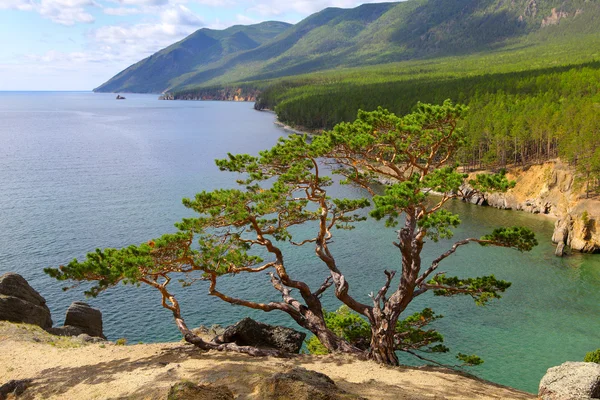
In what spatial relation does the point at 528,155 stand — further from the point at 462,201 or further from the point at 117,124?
the point at 117,124

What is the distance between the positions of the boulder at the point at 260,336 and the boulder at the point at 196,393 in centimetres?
857

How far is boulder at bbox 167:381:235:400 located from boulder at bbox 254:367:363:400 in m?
0.91

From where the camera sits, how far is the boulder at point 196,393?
1166 centimetres

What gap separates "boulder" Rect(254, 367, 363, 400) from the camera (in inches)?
462

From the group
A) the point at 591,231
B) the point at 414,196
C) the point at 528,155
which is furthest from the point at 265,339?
the point at 528,155

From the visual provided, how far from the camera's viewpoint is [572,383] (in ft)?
53.6

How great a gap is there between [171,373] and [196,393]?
5.16 m

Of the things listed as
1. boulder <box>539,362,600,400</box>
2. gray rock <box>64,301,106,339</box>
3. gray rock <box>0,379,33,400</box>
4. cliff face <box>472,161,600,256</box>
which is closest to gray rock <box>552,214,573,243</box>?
cliff face <box>472,161,600,256</box>

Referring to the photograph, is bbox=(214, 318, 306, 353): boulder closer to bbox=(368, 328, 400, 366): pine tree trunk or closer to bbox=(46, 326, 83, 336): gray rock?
bbox=(368, 328, 400, 366): pine tree trunk

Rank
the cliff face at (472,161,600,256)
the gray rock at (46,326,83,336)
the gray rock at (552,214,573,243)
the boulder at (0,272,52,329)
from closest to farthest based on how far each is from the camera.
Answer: the boulder at (0,272,52,329), the gray rock at (46,326,83,336), the cliff face at (472,161,600,256), the gray rock at (552,214,573,243)

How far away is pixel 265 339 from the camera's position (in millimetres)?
21219

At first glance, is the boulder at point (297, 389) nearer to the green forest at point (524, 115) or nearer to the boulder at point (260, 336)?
the boulder at point (260, 336)

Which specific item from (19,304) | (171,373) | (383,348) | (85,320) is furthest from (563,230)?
(19,304)

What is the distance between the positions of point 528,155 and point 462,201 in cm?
1335
